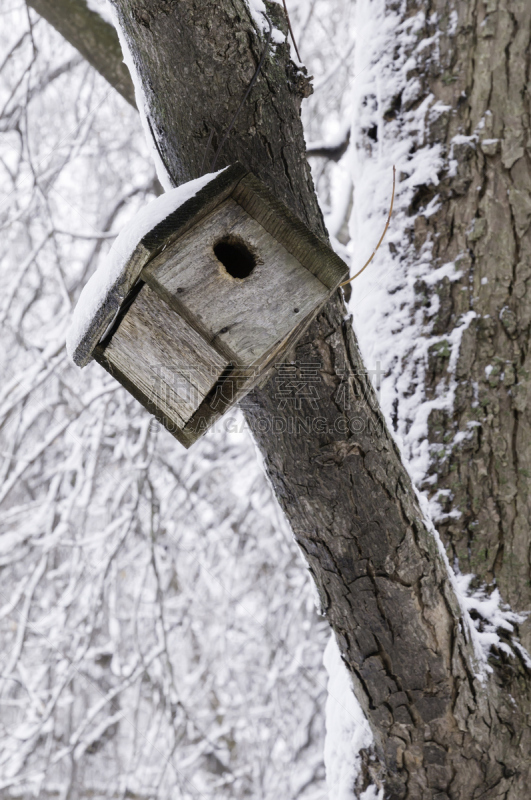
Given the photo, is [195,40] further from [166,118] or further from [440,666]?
[440,666]

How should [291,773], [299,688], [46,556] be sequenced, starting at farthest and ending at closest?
[299,688]
[291,773]
[46,556]

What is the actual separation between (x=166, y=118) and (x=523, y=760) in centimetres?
140

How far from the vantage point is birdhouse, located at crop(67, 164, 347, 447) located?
2.88ft

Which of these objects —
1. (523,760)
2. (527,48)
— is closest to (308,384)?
(523,760)

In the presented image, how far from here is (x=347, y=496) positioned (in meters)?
1.00

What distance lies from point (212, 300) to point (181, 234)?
11 cm

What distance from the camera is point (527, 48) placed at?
1.50 metres

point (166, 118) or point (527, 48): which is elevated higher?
point (527, 48)

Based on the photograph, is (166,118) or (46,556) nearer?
(166,118)

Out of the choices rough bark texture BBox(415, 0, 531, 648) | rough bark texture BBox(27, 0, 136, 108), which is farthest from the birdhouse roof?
rough bark texture BBox(27, 0, 136, 108)

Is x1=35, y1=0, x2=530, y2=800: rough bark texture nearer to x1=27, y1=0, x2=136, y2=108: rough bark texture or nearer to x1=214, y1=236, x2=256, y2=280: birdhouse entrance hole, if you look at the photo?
x1=214, y1=236, x2=256, y2=280: birdhouse entrance hole

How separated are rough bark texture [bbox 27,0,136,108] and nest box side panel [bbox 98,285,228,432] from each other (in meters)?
1.20

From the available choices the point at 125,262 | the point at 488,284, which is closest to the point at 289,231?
the point at 125,262

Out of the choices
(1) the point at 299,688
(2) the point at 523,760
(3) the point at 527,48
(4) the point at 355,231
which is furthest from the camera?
(1) the point at 299,688
